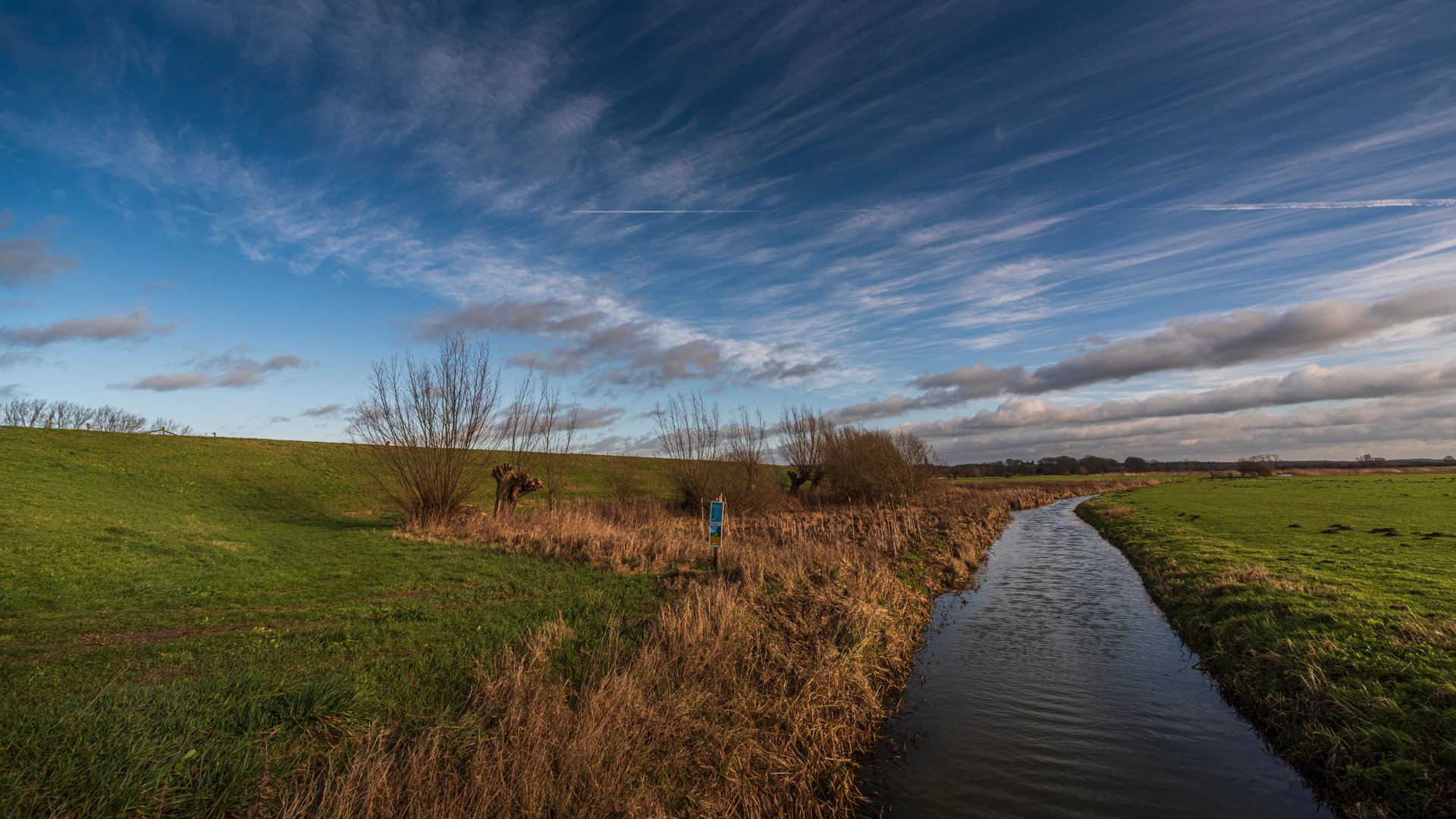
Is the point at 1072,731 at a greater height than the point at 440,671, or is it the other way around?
the point at 440,671

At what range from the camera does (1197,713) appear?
27.7 feet

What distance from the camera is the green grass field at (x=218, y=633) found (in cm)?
444

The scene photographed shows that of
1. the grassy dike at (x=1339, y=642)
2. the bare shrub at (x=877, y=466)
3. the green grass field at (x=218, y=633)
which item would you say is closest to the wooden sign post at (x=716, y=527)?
the green grass field at (x=218, y=633)

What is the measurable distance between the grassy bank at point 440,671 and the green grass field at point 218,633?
0.13ft

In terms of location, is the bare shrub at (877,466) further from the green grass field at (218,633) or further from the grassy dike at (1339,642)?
the green grass field at (218,633)

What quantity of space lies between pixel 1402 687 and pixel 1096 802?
4052mm

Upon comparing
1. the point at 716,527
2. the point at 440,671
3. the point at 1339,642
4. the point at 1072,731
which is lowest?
the point at 1072,731

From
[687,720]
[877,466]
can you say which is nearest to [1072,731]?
[687,720]

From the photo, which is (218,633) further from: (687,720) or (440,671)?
(687,720)

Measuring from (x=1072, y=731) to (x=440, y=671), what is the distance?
7893 millimetres

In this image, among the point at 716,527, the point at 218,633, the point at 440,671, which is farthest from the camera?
the point at 716,527

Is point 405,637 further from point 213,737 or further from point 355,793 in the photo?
point 355,793

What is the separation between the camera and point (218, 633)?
29.0 ft

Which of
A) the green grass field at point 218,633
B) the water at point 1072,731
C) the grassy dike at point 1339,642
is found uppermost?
the green grass field at point 218,633
